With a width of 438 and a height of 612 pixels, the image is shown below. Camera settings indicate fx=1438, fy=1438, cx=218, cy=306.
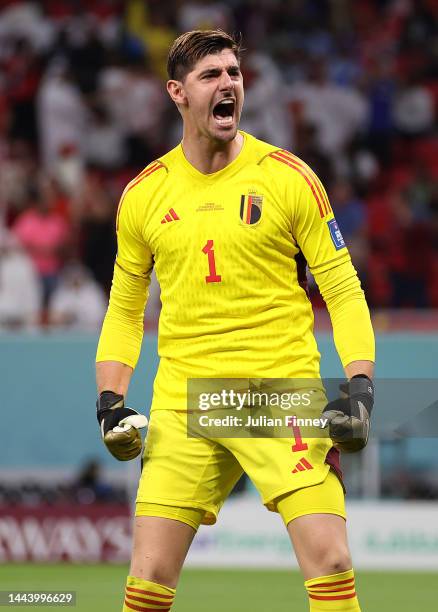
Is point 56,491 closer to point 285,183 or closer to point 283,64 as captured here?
point 283,64

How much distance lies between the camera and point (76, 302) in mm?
11672

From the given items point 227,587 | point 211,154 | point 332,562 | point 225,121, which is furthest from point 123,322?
point 227,587

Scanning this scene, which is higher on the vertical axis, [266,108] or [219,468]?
[266,108]

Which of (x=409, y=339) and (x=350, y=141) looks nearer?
(x=409, y=339)

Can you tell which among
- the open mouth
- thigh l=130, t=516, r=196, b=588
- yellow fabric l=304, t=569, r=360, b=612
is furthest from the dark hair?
yellow fabric l=304, t=569, r=360, b=612

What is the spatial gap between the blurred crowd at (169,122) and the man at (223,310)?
21.7 feet

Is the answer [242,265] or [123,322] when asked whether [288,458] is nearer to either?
[242,265]

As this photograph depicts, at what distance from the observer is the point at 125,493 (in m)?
12.1

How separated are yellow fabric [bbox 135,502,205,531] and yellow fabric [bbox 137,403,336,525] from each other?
0.01 m

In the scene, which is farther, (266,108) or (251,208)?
(266,108)

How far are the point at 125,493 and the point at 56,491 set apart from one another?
0.58m

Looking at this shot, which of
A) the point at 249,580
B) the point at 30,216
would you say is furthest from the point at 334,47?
the point at 249,580

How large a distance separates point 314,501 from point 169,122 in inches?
382

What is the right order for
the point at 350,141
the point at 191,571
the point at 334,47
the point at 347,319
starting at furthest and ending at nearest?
1. the point at 334,47
2. the point at 350,141
3. the point at 191,571
4. the point at 347,319
